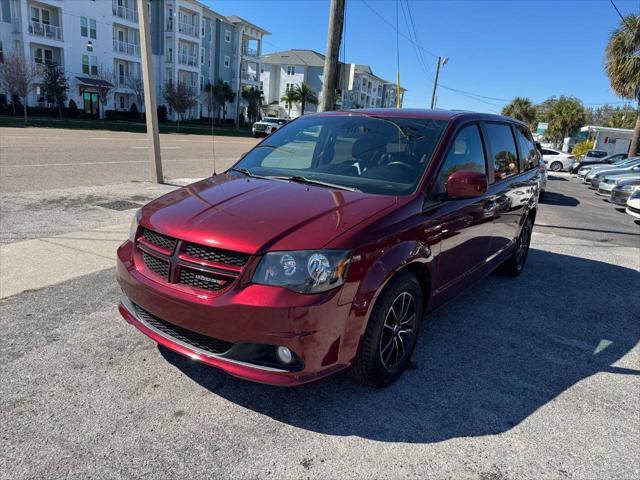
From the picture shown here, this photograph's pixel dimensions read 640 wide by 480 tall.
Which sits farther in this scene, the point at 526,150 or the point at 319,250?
the point at 526,150

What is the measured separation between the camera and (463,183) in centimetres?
339

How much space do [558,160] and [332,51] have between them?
2773 cm

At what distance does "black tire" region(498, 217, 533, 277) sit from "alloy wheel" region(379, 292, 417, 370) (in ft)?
9.02

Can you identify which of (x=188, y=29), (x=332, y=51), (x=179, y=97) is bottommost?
(x=179, y=97)

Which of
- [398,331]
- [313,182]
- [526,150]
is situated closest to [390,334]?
[398,331]

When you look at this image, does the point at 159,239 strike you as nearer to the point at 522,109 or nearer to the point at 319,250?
the point at 319,250

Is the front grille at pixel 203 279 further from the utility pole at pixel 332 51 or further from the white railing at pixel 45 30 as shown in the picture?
the white railing at pixel 45 30

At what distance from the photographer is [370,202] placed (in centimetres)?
311

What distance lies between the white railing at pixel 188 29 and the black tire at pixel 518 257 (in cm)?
5477

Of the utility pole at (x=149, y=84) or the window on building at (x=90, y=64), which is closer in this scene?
the utility pole at (x=149, y=84)

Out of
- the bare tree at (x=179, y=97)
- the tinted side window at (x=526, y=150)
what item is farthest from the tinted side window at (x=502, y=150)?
the bare tree at (x=179, y=97)

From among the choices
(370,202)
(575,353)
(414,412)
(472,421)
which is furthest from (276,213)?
(575,353)

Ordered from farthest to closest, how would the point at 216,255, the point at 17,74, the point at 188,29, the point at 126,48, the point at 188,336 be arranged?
the point at 188,29
the point at 126,48
the point at 17,74
the point at 188,336
the point at 216,255

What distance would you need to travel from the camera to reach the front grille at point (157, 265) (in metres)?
2.86
